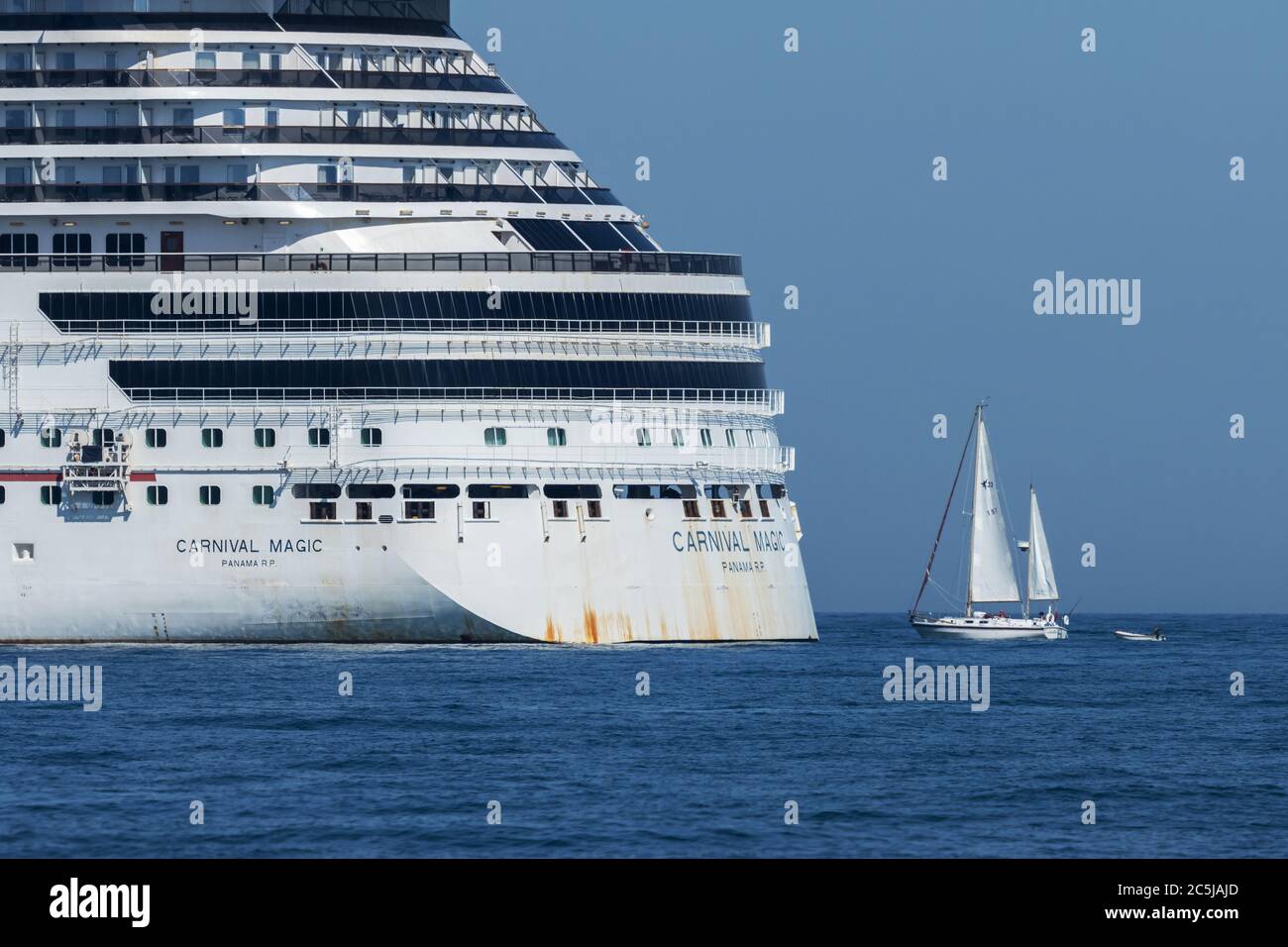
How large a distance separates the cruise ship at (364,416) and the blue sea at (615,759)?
192cm

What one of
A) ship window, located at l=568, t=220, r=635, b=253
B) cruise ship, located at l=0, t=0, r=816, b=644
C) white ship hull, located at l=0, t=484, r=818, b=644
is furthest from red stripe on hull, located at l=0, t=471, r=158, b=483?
ship window, located at l=568, t=220, r=635, b=253

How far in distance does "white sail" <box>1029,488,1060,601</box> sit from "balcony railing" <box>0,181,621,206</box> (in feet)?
113

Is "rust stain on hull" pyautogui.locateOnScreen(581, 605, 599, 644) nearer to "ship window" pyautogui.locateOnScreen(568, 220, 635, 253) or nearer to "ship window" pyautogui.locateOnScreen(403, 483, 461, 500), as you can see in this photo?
"ship window" pyautogui.locateOnScreen(403, 483, 461, 500)

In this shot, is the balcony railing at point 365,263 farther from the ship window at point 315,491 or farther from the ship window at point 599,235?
the ship window at point 315,491

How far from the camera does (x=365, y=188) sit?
79.8 meters

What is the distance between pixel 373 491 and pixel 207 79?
15724mm
